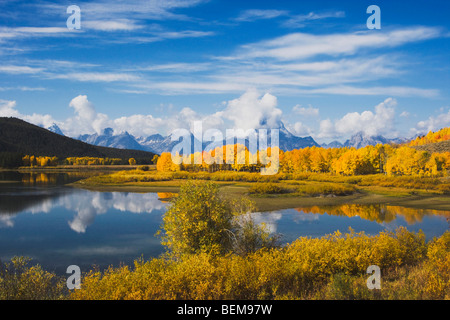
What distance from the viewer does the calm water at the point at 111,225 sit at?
22062 mm

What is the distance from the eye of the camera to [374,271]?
622 inches

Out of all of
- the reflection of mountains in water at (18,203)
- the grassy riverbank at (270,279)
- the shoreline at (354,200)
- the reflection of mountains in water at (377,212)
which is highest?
the grassy riverbank at (270,279)

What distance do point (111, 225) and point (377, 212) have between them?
29.8m

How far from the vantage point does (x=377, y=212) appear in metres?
39.5

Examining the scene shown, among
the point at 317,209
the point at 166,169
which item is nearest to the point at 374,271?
the point at 317,209

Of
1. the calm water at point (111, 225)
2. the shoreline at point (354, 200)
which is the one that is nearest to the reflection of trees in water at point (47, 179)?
the calm water at point (111, 225)

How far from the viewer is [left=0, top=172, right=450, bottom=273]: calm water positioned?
2206 cm

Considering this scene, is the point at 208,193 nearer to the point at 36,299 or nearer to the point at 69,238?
the point at 36,299

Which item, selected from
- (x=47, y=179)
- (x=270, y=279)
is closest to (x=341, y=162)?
(x=47, y=179)

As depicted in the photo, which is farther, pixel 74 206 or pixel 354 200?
pixel 354 200
